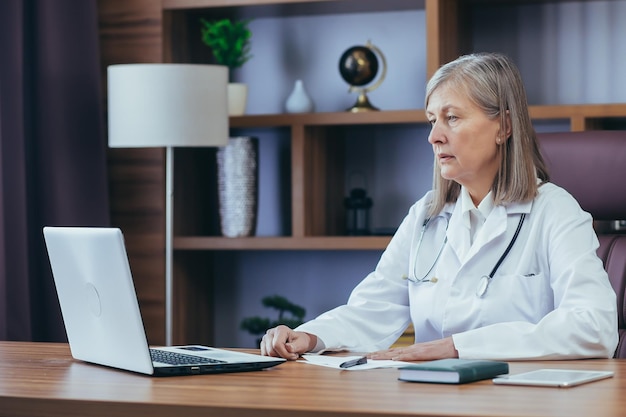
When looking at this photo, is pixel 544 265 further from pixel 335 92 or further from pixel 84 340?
pixel 335 92

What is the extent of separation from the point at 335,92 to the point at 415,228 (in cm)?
167

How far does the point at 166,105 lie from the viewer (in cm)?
340

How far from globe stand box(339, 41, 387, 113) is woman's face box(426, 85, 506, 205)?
1403 millimetres

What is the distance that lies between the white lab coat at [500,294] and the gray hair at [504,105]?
0.15 ft

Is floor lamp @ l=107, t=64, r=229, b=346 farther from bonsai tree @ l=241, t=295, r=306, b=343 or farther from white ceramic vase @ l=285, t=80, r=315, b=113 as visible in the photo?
bonsai tree @ l=241, t=295, r=306, b=343

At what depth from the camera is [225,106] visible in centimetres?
349

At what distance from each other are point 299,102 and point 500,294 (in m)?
1.76

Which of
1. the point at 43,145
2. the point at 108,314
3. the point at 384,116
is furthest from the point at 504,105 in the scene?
the point at 43,145

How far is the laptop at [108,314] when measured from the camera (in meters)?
1.64

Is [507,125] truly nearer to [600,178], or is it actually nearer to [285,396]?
[600,178]

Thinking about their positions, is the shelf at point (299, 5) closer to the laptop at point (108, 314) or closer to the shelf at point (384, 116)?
the shelf at point (384, 116)

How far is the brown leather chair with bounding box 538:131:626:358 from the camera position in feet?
7.81

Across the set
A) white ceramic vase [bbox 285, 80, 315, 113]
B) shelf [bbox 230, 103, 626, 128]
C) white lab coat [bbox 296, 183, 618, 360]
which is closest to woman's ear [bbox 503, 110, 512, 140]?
white lab coat [bbox 296, 183, 618, 360]

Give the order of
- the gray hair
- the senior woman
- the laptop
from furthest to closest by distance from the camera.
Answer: the gray hair, the senior woman, the laptop
